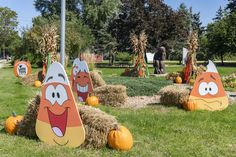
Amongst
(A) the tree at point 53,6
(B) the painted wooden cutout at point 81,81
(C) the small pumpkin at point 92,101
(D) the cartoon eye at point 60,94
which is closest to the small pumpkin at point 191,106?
(C) the small pumpkin at point 92,101

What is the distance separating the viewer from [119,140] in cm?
630

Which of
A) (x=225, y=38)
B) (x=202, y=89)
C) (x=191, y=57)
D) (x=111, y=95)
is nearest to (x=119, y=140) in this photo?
(x=202, y=89)

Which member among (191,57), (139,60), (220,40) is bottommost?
(139,60)

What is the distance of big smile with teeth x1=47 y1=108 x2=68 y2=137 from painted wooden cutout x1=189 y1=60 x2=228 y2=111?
4.54 m

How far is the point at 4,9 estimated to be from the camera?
74.7m

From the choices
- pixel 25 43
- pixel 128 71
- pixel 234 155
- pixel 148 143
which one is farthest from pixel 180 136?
pixel 25 43

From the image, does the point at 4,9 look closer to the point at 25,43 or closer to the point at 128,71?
the point at 25,43

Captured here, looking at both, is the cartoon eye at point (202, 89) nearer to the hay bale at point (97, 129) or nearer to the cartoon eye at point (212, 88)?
the cartoon eye at point (212, 88)

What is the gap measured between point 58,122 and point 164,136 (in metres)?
1.89

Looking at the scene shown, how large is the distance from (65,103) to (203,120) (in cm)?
355

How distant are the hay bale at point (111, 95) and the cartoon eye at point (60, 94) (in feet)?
15.5

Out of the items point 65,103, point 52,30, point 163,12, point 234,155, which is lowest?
point 234,155

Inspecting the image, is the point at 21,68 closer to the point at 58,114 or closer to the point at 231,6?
the point at 58,114

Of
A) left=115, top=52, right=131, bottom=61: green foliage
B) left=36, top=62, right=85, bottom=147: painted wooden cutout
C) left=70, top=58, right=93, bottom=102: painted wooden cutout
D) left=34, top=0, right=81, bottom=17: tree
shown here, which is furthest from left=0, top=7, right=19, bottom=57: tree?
left=36, top=62, right=85, bottom=147: painted wooden cutout
